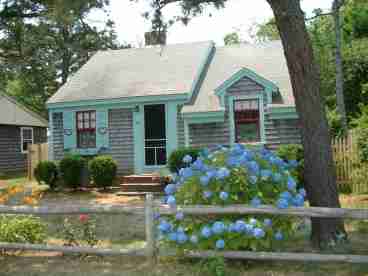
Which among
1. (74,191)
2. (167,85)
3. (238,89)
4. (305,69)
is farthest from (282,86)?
(305,69)

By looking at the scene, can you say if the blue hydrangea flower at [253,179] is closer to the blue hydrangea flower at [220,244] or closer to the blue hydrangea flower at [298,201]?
the blue hydrangea flower at [298,201]

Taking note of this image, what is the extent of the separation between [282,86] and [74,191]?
8.26 metres

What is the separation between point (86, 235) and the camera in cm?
855

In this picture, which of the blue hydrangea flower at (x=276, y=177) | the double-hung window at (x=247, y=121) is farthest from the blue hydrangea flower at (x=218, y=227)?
the double-hung window at (x=247, y=121)

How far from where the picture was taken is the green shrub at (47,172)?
1944 centimetres

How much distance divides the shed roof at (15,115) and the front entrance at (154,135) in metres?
13.5

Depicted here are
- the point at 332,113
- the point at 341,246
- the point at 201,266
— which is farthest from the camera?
the point at 332,113

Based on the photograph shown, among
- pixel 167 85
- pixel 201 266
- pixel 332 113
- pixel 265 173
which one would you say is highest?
pixel 167 85

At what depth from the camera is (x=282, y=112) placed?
17.8m

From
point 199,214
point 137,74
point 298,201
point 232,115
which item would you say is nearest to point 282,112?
point 232,115

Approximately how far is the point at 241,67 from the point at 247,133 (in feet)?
9.85

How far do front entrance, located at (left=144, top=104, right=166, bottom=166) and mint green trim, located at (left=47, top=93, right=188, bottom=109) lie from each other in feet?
1.53

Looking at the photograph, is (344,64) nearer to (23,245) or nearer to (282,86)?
(282,86)

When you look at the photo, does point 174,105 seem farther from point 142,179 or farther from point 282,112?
point 282,112
